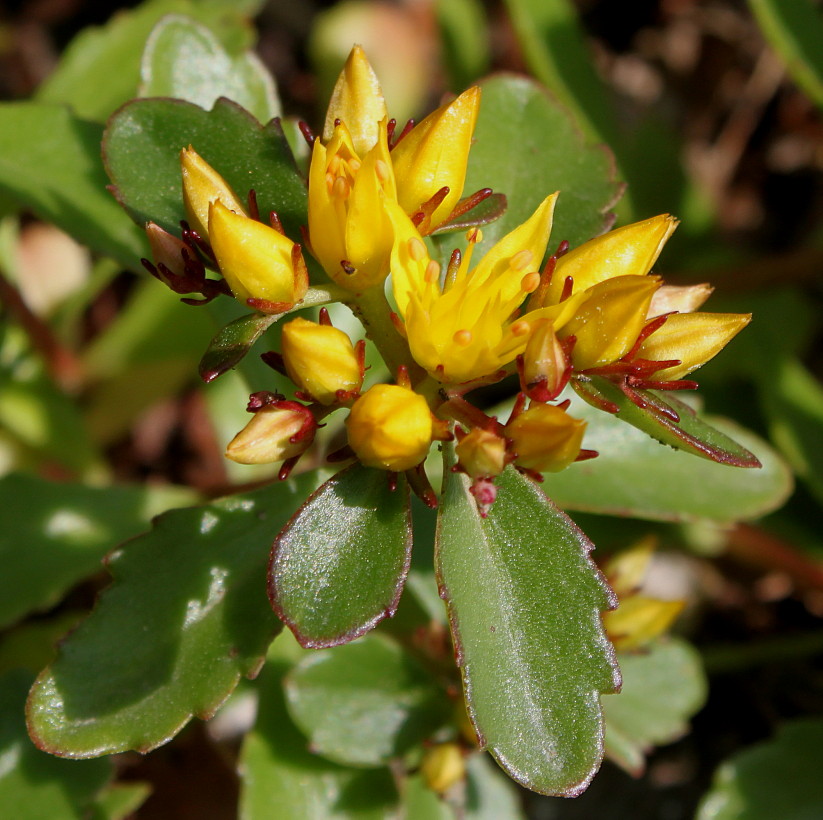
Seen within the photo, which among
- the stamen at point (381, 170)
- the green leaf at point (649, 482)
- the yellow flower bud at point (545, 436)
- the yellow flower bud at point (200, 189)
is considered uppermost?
the stamen at point (381, 170)

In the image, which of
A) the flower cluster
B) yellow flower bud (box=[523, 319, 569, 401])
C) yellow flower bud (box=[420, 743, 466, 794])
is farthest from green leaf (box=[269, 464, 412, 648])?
yellow flower bud (box=[420, 743, 466, 794])

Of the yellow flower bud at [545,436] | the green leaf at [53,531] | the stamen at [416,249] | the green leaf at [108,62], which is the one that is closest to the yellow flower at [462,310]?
the stamen at [416,249]

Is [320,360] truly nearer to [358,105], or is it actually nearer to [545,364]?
[545,364]

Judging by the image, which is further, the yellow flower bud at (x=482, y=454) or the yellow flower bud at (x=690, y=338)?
the yellow flower bud at (x=690, y=338)

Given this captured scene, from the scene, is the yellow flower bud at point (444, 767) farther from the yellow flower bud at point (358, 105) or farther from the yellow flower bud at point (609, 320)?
the yellow flower bud at point (358, 105)

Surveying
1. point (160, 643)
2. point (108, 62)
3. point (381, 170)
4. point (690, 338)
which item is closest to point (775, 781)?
point (690, 338)

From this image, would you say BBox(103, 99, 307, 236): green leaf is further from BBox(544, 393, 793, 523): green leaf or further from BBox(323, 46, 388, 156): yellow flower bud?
BBox(544, 393, 793, 523): green leaf

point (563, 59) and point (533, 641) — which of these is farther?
point (563, 59)
